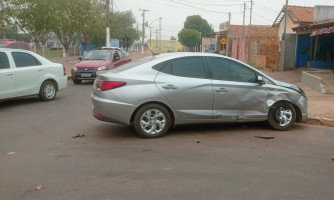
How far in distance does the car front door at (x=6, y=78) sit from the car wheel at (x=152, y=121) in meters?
4.93

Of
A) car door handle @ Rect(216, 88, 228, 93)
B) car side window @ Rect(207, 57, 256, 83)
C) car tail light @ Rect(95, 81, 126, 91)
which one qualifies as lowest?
car door handle @ Rect(216, 88, 228, 93)

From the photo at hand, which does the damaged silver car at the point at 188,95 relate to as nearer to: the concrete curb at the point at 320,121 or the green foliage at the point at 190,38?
the concrete curb at the point at 320,121

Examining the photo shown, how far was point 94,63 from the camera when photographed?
16734mm

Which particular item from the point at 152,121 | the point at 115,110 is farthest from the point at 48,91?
the point at 152,121

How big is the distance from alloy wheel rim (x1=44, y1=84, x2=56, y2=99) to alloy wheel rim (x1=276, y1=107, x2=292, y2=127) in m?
7.02

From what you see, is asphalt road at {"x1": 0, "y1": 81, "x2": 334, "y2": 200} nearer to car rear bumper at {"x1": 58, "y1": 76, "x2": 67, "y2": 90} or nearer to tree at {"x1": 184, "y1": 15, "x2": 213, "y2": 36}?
car rear bumper at {"x1": 58, "y1": 76, "x2": 67, "y2": 90}

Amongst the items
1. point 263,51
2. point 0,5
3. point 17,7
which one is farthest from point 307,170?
point 263,51

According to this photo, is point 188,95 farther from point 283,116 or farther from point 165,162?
point 283,116

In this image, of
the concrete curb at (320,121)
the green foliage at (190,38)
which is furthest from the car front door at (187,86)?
the green foliage at (190,38)

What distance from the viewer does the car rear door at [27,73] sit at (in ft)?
33.5

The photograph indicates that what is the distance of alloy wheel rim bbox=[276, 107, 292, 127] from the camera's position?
7500 millimetres

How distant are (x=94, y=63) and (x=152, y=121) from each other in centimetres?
1062

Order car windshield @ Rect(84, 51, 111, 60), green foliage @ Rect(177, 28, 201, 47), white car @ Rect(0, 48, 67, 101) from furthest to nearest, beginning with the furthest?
green foliage @ Rect(177, 28, 201, 47)
car windshield @ Rect(84, 51, 111, 60)
white car @ Rect(0, 48, 67, 101)

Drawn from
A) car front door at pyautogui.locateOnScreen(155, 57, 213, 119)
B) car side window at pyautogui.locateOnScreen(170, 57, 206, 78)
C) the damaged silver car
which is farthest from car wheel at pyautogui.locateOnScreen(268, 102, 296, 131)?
car side window at pyautogui.locateOnScreen(170, 57, 206, 78)
